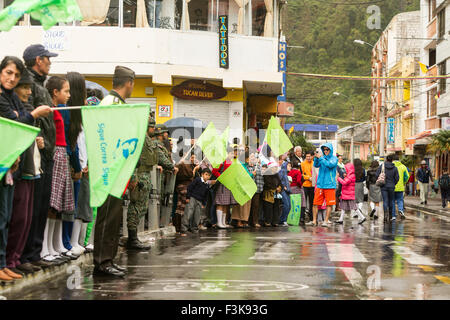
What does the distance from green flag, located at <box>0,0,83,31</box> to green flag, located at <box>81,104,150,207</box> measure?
955 millimetres

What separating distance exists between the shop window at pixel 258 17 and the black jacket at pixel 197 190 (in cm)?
1325

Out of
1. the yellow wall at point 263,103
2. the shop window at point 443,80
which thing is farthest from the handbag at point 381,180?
the shop window at point 443,80

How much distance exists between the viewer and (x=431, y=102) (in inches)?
1999

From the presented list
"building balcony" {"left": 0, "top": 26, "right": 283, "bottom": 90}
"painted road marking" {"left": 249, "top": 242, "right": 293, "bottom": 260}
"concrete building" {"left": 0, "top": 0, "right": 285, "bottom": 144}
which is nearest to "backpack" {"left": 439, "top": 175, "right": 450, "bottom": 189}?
"concrete building" {"left": 0, "top": 0, "right": 285, "bottom": 144}

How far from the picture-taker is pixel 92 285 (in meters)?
7.19

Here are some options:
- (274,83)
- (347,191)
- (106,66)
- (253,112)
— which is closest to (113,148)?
(347,191)

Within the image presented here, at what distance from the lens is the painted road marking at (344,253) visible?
388 inches

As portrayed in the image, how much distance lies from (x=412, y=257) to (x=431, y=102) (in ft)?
140

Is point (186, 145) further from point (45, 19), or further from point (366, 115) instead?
point (366, 115)

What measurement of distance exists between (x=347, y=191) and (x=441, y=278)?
1203 cm

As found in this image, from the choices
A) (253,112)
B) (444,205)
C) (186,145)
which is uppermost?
(253,112)

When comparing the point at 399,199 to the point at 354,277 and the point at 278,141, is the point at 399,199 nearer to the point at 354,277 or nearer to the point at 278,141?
the point at 278,141

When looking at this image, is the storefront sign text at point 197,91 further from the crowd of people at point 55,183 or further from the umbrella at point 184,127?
the crowd of people at point 55,183

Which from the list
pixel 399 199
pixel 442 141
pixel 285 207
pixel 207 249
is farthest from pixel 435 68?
pixel 207 249
